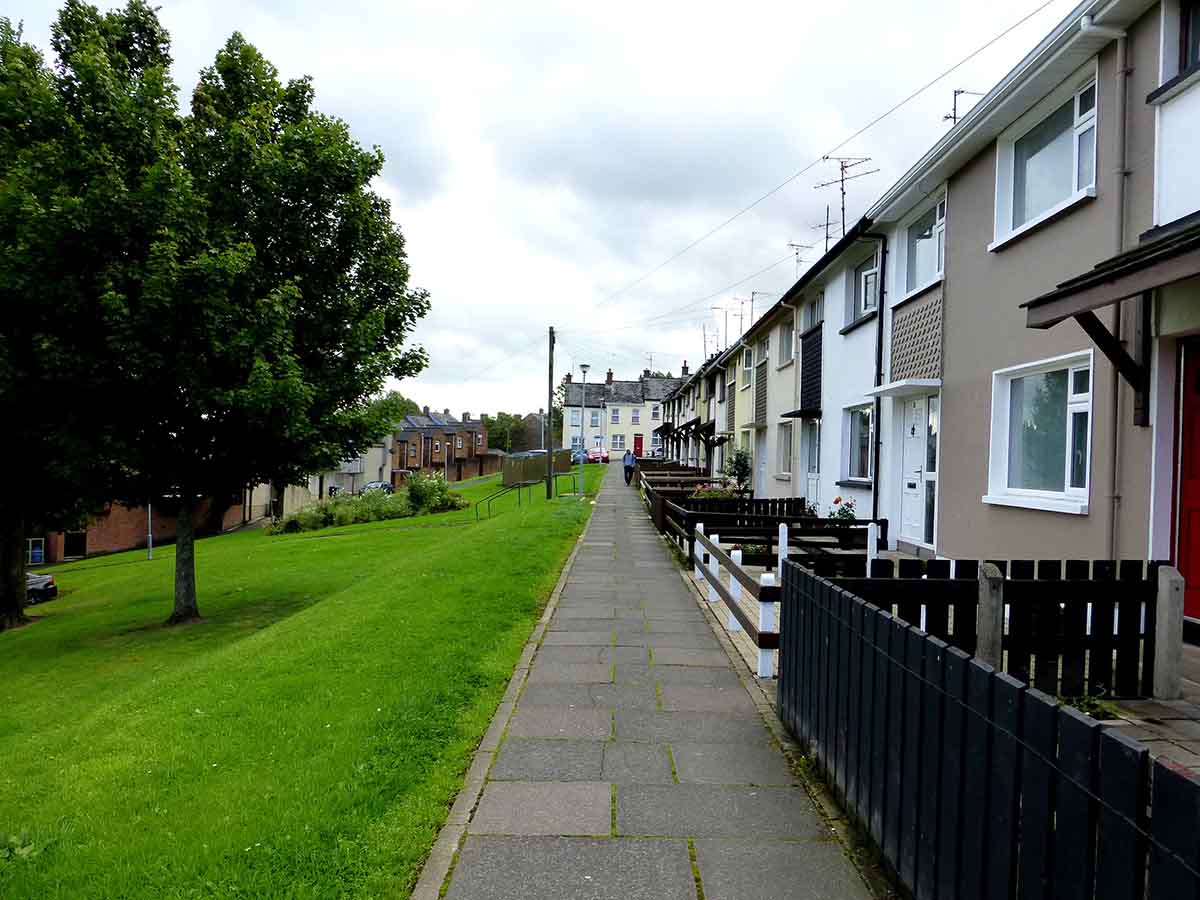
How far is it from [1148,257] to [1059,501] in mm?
3100

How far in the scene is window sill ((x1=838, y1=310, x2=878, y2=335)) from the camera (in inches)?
527

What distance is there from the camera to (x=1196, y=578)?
19.7 feet

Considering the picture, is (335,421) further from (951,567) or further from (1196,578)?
(1196,578)

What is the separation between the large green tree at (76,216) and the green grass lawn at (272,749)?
13.4 feet

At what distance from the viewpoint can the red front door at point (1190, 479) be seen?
605 cm

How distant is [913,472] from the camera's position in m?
11.8

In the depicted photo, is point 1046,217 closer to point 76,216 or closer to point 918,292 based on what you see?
point 918,292

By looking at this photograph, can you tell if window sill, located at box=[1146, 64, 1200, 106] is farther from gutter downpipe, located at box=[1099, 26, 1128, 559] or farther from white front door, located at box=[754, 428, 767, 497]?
white front door, located at box=[754, 428, 767, 497]

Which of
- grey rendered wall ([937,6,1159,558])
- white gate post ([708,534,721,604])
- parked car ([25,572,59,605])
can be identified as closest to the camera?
grey rendered wall ([937,6,1159,558])

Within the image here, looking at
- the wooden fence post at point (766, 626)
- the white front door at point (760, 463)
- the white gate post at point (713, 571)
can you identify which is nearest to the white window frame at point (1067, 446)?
the white gate post at point (713, 571)

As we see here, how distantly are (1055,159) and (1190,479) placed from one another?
3.81 metres

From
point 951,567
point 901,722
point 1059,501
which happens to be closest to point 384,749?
point 901,722

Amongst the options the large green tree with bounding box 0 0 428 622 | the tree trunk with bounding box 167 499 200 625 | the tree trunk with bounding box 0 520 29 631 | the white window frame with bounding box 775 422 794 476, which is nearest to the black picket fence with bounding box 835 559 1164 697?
the large green tree with bounding box 0 0 428 622

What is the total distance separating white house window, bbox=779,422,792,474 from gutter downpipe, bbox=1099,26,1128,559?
12.5 metres
